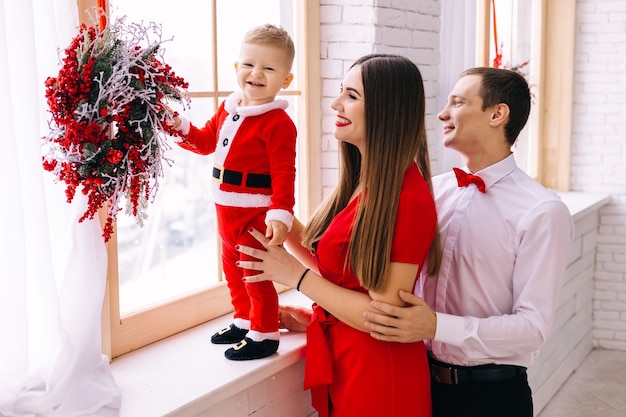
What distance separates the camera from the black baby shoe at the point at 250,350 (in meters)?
2.06

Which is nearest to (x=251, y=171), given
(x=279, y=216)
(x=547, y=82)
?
(x=279, y=216)

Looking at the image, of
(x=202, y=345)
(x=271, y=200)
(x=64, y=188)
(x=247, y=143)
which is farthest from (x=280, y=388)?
(x=64, y=188)

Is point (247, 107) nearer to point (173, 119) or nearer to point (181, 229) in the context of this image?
point (173, 119)

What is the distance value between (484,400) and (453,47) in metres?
2.01

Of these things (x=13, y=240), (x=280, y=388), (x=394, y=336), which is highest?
(x=13, y=240)

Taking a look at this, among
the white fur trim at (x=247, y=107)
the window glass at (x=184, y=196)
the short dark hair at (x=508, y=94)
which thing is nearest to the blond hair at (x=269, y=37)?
the white fur trim at (x=247, y=107)

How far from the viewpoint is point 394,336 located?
6.21 feet

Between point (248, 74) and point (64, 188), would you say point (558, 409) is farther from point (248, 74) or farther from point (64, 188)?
point (64, 188)

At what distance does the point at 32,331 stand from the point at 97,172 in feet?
1.30

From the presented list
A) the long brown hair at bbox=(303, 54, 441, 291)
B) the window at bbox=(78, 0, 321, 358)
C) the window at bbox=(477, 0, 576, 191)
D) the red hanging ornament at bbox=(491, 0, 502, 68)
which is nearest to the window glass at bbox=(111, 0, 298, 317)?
the window at bbox=(78, 0, 321, 358)

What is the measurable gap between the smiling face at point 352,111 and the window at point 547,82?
3.47m

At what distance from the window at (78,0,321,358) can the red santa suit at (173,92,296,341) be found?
31cm

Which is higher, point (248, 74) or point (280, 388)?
point (248, 74)

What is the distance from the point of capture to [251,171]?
78.2 inches
